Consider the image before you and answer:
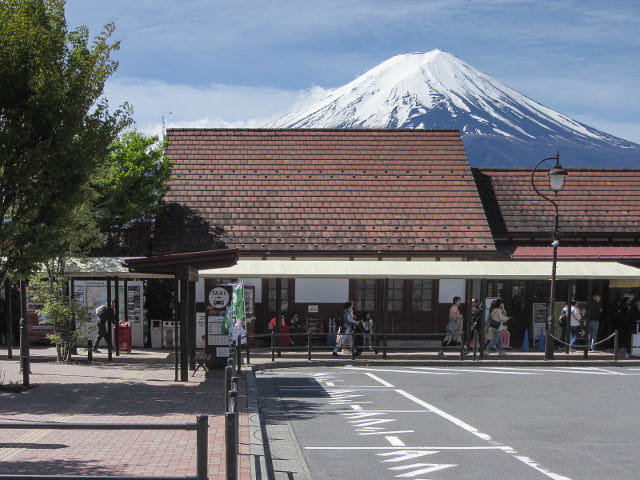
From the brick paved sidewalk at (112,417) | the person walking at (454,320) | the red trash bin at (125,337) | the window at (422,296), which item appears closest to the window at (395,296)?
the window at (422,296)

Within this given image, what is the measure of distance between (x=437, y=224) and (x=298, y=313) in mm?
5888

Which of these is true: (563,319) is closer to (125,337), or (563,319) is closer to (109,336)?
(125,337)

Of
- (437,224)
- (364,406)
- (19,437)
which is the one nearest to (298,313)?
(437,224)

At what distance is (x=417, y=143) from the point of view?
2859cm

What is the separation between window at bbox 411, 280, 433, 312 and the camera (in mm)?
23906

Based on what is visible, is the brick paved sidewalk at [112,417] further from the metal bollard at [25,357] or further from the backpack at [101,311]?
the backpack at [101,311]

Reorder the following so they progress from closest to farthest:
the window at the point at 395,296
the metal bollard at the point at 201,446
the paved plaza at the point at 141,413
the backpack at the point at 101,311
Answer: the metal bollard at the point at 201,446 < the paved plaza at the point at 141,413 < the backpack at the point at 101,311 < the window at the point at 395,296

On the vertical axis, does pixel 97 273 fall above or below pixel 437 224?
below

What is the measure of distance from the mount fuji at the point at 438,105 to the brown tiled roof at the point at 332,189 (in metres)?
123

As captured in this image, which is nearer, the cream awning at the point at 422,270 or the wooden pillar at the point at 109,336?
the wooden pillar at the point at 109,336

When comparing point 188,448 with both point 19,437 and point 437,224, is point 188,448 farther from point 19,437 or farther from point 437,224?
point 437,224

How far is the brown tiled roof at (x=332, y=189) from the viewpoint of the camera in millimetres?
24250

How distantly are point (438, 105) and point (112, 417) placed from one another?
184m

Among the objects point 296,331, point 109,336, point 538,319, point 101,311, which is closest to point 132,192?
point 101,311
